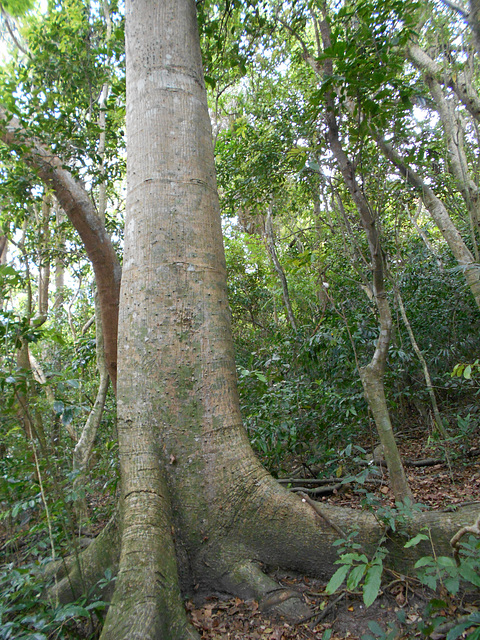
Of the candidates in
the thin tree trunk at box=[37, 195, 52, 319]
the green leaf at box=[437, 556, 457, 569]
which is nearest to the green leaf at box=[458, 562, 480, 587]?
the green leaf at box=[437, 556, 457, 569]

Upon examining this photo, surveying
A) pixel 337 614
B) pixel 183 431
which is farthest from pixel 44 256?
pixel 337 614

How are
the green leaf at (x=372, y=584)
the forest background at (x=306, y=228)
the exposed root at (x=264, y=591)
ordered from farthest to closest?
the forest background at (x=306, y=228) → the exposed root at (x=264, y=591) → the green leaf at (x=372, y=584)

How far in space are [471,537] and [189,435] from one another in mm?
1236

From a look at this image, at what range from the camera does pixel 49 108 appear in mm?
3727

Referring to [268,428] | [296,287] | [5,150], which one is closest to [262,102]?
[5,150]

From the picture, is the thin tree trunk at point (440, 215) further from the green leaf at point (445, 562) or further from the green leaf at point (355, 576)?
the green leaf at point (355, 576)

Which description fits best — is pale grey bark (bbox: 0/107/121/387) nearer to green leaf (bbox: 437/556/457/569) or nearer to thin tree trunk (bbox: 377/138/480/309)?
green leaf (bbox: 437/556/457/569)

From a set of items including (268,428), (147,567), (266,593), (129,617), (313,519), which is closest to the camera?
(129,617)

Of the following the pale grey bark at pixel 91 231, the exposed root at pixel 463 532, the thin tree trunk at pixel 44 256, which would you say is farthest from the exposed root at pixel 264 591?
the thin tree trunk at pixel 44 256

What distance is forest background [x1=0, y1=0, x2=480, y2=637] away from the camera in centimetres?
255

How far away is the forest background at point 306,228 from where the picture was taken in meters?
2.55

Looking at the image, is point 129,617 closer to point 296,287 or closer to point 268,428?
point 268,428

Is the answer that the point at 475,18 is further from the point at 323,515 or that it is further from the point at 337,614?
the point at 337,614

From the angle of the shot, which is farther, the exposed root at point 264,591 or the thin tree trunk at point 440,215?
the thin tree trunk at point 440,215
